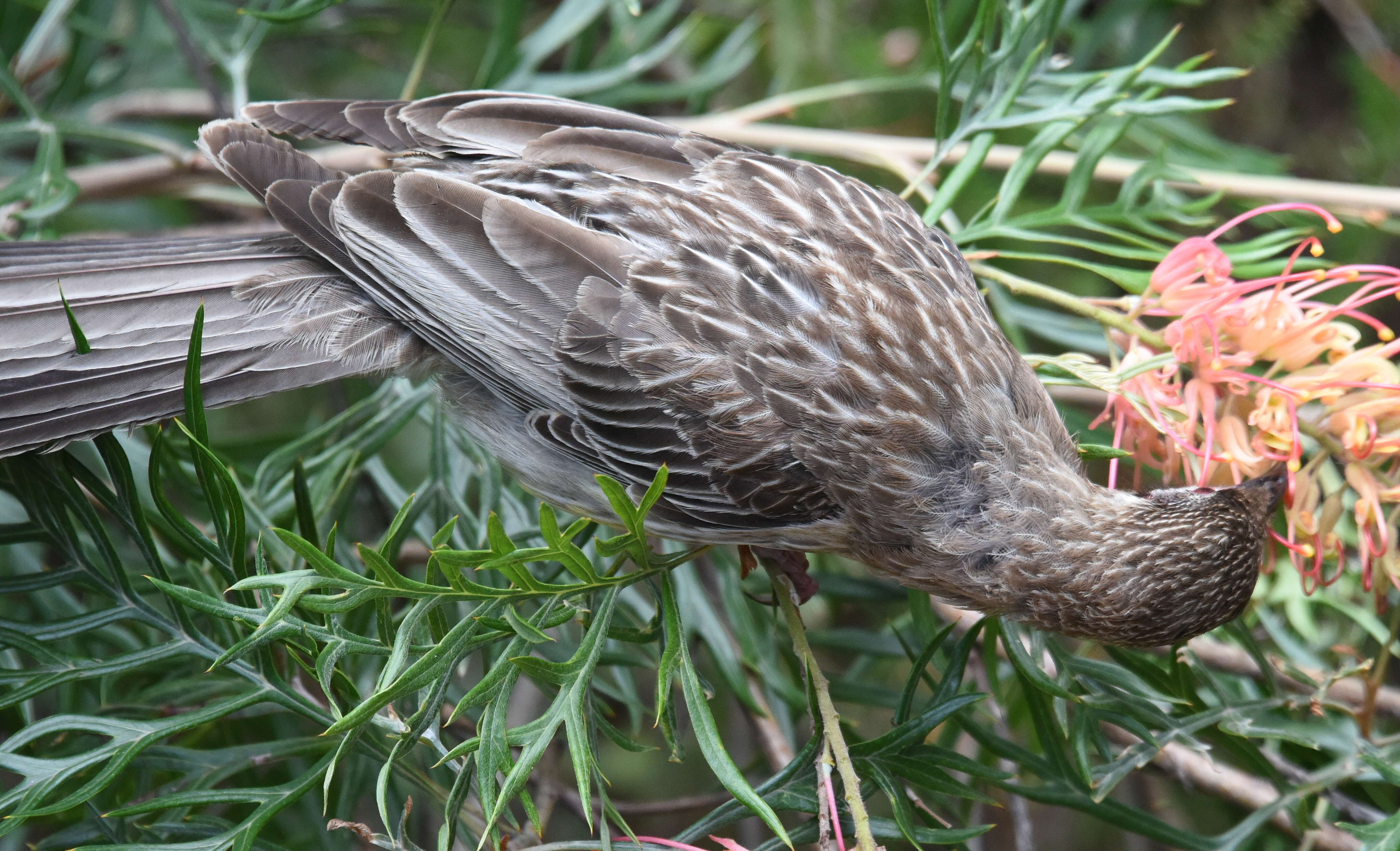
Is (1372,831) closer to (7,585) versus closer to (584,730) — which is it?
(584,730)

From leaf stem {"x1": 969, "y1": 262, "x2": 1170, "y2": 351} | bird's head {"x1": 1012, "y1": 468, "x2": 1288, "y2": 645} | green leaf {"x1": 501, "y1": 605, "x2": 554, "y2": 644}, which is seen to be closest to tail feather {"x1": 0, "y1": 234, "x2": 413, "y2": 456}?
green leaf {"x1": 501, "y1": 605, "x2": 554, "y2": 644}

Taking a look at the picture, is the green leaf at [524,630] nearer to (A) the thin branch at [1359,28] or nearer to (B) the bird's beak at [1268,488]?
(B) the bird's beak at [1268,488]

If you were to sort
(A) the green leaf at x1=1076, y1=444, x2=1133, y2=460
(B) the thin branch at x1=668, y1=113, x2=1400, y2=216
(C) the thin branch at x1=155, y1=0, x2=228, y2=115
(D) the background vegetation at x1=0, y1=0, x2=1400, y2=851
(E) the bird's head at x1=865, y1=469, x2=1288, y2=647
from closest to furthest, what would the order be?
(D) the background vegetation at x1=0, y1=0, x2=1400, y2=851
(A) the green leaf at x1=1076, y1=444, x2=1133, y2=460
(E) the bird's head at x1=865, y1=469, x2=1288, y2=647
(B) the thin branch at x1=668, y1=113, x2=1400, y2=216
(C) the thin branch at x1=155, y1=0, x2=228, y2=115

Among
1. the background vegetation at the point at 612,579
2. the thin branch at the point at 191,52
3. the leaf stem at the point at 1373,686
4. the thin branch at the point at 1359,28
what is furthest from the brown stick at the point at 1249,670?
the thin branch at the point at 191,52

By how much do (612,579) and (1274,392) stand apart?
1205mm

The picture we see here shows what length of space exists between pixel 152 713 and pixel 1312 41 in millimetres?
4266

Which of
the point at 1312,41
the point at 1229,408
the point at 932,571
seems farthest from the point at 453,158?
the point at 1312,41

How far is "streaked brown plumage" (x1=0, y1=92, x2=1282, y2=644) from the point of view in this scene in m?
2.07

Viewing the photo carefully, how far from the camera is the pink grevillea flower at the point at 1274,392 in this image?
1938 mm

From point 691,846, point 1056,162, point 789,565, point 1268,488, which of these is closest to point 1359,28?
point 1056,162

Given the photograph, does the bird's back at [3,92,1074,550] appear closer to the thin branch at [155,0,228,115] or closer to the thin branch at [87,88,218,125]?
the thin branch at [155,0,228,115]

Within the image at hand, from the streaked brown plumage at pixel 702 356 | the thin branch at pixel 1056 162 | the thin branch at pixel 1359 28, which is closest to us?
the streaked brown plumage at pixel 702 356

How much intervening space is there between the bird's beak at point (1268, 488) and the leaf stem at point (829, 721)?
834 mm

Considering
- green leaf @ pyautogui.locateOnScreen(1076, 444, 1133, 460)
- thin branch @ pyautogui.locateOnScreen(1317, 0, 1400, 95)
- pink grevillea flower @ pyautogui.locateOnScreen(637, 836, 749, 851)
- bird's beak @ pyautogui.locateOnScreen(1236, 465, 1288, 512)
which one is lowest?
pink grevillea flower @ pyautogui.locateOnScreen(637, 836, 749, 851)
